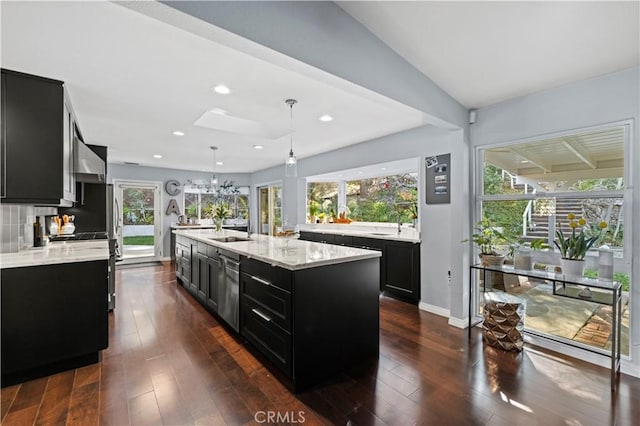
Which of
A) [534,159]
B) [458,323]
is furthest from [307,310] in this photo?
[534,159]

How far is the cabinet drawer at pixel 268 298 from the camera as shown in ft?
6.72

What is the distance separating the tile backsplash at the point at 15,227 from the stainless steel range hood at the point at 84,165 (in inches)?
21.6

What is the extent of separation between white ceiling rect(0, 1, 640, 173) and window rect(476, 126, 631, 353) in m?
0.57

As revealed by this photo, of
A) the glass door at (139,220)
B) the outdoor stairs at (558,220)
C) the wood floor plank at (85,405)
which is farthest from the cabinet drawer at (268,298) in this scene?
the glass door at (139,220)

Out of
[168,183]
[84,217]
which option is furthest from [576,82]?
[168,183]

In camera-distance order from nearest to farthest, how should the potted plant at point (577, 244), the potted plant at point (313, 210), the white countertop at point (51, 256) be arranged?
the white countertop at point (51, 256) < the potted plant at point (577, 244) < the potted plant at point (313, 210)

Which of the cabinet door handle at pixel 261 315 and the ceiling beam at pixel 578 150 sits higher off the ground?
the ceiling beam at pixel 578 150

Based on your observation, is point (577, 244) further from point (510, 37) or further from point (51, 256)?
point (51, 256)

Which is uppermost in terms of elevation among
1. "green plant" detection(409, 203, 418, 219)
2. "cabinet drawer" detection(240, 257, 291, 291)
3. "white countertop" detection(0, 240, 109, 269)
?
"green plant" detection(409, 203, 418, 219)

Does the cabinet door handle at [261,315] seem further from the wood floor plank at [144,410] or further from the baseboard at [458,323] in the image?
the baseboard at [458,323]

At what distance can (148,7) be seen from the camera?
1239 mm

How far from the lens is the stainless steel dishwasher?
2.71 metres

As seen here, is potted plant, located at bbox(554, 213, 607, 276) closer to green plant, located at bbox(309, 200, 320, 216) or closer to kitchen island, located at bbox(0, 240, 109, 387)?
kitchen island, located at bbox(0, 240, 109, 387)

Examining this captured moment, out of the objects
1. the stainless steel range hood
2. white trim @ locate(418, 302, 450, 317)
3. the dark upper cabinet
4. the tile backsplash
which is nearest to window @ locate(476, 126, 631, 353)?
white trim @ locate(418, 302, 450, 317)
